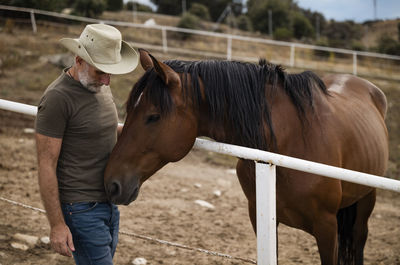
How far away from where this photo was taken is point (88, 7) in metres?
21.9

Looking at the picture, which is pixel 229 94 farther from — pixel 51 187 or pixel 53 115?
pixel 51 187

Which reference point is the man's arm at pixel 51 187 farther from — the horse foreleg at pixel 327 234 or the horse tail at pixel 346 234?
the horse tail at pixel 346 234

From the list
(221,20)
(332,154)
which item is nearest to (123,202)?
(332,154)

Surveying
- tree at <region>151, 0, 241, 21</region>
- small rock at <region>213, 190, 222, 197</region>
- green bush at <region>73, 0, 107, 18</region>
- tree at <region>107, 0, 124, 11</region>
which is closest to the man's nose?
small rock at <region>213, 190, 222, 197</region>

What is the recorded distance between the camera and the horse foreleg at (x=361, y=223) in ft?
11.5

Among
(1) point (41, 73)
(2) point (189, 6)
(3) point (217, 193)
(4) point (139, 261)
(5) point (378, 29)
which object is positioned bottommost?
(3) point (217, 193)

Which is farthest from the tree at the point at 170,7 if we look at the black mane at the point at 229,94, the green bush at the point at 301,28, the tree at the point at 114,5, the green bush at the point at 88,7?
the black mane at the point at 229,94

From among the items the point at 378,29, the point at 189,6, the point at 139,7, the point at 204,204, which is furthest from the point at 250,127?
the point at 378,29

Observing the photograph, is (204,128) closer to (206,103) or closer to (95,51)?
(206,103)

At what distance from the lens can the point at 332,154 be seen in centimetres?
251

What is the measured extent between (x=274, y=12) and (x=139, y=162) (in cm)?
3207

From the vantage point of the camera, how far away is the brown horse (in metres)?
2.06

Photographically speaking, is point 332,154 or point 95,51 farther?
point 332,154

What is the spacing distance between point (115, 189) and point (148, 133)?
1.15ft
